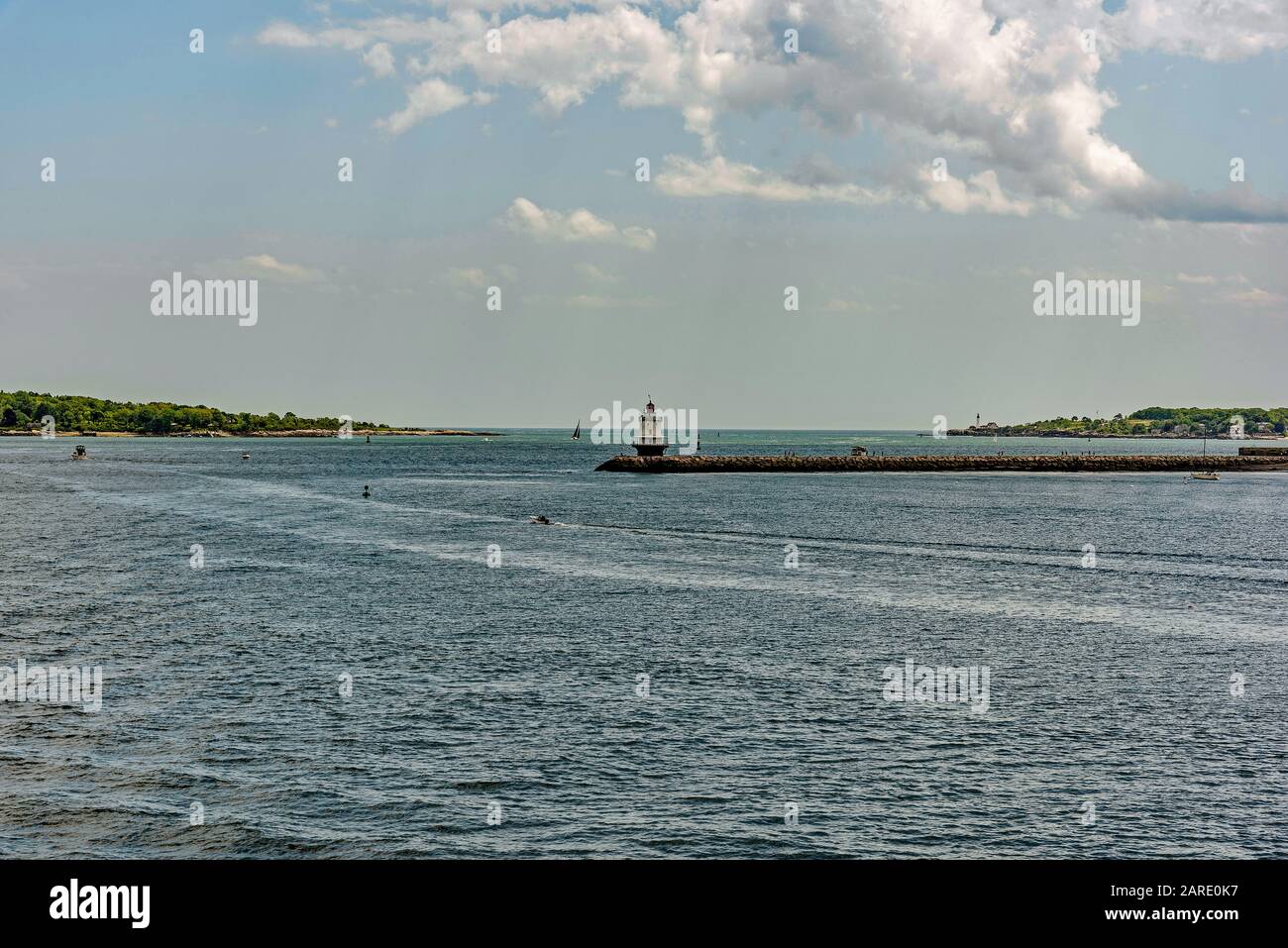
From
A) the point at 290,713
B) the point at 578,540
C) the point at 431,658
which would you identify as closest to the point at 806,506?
the point at 578,540

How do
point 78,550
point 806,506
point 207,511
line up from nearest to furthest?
point 78,550 < point 207,511 < point 806,506

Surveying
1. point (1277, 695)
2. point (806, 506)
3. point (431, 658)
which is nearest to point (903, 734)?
point (1277, 695)

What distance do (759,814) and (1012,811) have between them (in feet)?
20.7

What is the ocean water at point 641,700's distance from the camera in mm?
25688

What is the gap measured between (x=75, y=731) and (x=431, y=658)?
13814 millimetres

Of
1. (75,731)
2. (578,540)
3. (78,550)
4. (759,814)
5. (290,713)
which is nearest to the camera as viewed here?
(759,814)

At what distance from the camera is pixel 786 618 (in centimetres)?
5353

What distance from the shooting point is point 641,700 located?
36719mm

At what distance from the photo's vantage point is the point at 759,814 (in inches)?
1037

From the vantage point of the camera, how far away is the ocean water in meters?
25.7
